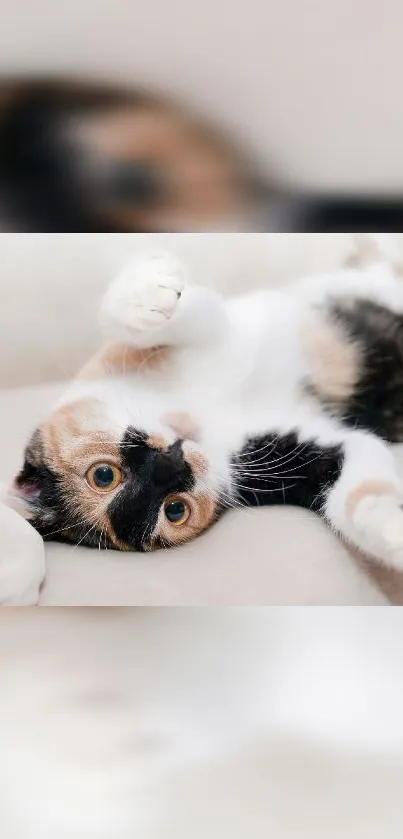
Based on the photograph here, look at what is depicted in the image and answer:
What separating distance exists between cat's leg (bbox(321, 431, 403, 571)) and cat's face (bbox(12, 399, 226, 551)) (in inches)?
7.1

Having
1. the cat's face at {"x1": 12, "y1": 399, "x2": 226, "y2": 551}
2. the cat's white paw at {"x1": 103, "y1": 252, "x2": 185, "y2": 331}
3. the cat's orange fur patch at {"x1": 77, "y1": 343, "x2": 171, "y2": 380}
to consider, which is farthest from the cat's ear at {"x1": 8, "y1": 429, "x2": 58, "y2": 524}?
the cat's white paw at {"x1": 103, "y1": 252, "x2": 185, "y2": 331}

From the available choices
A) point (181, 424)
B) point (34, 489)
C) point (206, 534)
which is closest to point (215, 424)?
point (181, 424)

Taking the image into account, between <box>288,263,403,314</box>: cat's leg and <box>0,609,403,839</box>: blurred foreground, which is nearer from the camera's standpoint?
<box>0,609,403,839</box>: blurred foreground

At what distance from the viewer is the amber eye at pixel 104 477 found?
1080mm

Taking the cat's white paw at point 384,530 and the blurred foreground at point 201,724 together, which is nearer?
the blurred foreground at point 201,724

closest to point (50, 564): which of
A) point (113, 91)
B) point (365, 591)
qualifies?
point (365, 591)

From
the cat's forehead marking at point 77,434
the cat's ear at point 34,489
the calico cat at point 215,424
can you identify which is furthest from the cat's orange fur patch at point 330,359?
the cat's ear at point 34,489

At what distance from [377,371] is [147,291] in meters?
0.37

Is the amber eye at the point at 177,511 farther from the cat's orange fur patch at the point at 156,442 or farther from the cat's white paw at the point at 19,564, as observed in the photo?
the cat's white paw at the point at 19,564

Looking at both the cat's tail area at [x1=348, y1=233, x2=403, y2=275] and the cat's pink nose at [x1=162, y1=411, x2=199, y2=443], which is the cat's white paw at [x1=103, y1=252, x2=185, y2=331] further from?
the cat's tail area at [x1=348, y1=233, x2=403, y2=275]

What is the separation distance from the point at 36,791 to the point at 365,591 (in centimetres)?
51

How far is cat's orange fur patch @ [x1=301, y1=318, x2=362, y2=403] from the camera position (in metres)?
1.11

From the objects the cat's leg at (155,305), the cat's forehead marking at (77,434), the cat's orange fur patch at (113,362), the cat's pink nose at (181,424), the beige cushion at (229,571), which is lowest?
the beige cushion at (229,571)

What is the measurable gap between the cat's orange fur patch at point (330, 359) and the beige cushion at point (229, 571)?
20 cm
